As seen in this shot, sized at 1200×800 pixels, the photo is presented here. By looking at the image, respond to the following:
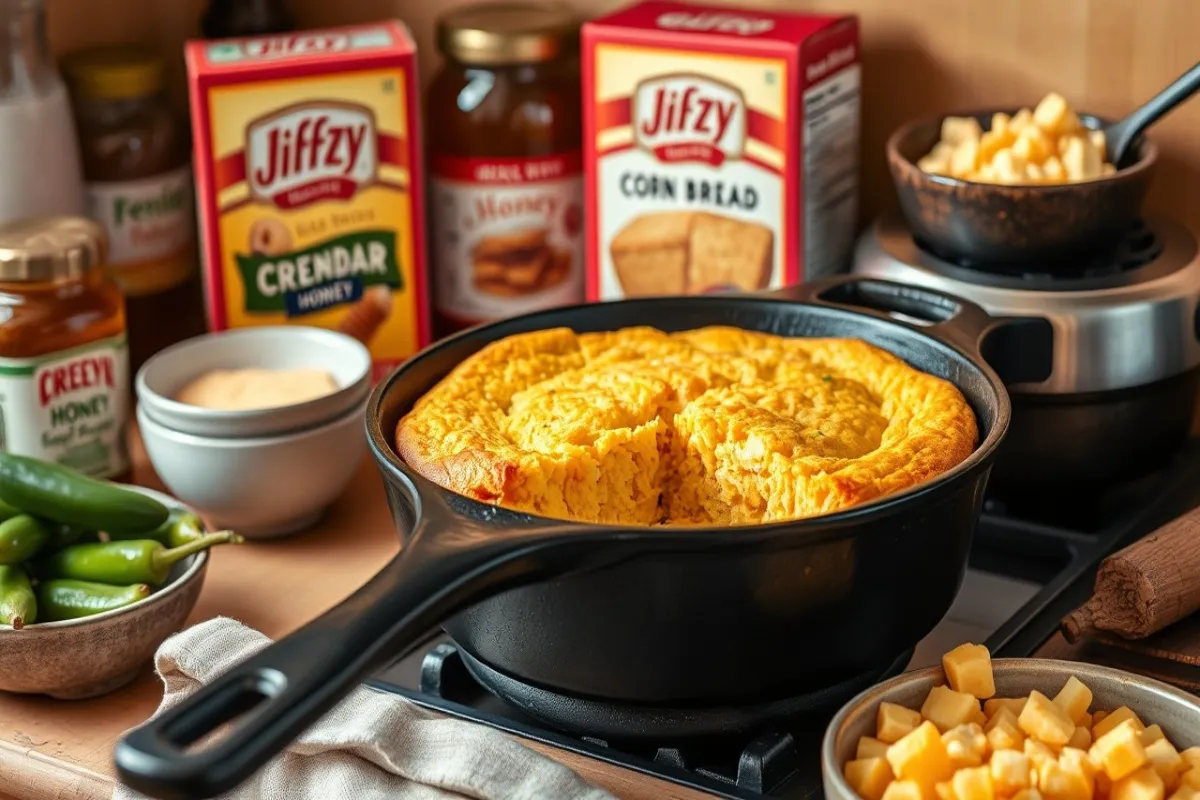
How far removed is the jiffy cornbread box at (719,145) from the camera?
4.80 ft

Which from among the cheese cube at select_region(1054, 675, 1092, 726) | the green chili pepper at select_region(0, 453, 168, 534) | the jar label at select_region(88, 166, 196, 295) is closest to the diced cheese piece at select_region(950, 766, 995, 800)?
the cheese cube at select_region(1054, 675, 1092, 726)

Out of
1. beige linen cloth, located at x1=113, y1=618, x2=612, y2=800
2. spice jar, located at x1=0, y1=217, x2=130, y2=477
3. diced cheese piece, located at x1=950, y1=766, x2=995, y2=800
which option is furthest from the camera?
spice jar, located at x1=0, y1=217, x2=130, y2=477

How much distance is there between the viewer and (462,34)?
5.16 feet

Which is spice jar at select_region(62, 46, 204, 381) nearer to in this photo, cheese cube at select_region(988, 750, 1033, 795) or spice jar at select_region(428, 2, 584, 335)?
spice jar at select_region(428, 2, 584, 335)

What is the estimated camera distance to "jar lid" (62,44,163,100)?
1640 millimetres

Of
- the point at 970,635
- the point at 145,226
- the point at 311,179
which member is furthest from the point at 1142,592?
the point at 145,226

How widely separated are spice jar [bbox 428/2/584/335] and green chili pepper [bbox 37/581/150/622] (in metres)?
0.57

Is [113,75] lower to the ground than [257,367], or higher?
higher

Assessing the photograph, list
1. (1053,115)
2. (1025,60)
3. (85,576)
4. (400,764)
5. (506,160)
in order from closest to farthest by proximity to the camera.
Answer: (400,764) → (85,576) → (1053,115) → (1025,60) → (506,160)

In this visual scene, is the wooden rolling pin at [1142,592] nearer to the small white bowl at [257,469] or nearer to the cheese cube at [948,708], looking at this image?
the cheese cube at [948,708]

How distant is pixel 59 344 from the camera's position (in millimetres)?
1404

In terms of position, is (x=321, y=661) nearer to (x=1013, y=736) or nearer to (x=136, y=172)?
(x=1013, y=736)

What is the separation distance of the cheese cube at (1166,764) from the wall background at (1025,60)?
749 millimetres

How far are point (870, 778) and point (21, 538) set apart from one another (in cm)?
70
